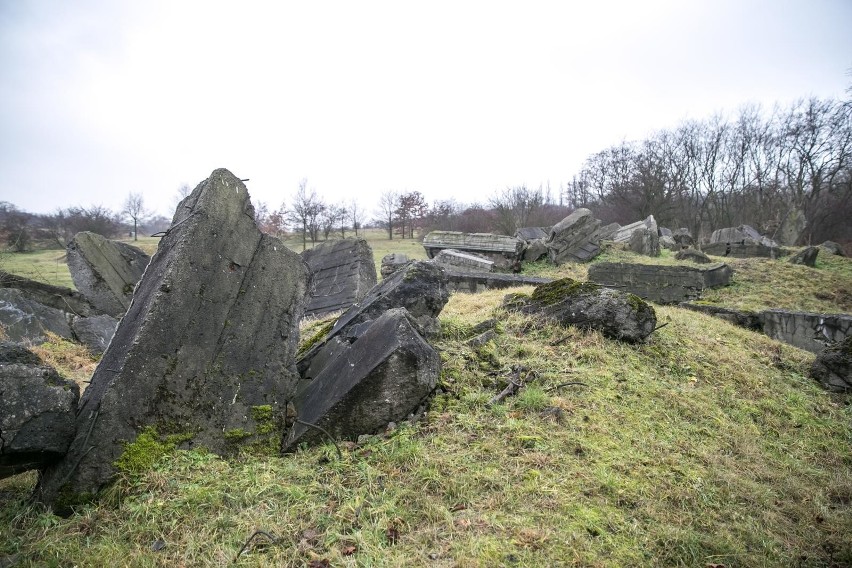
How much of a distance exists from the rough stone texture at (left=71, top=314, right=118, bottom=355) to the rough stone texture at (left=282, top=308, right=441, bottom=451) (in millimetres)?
6418

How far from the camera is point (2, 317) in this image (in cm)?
774

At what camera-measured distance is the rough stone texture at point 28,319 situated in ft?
25.1

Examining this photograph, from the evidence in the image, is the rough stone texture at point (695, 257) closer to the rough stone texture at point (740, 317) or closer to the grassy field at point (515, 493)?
the rough stone texture at point (740, 317)

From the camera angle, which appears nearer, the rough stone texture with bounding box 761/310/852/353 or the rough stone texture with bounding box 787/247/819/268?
the rough stone texture with bounding box 761/310/852/353

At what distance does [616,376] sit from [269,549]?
3.64m

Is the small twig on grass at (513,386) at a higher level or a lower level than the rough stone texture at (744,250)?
lower

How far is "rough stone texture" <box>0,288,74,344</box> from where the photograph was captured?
7.65 meters

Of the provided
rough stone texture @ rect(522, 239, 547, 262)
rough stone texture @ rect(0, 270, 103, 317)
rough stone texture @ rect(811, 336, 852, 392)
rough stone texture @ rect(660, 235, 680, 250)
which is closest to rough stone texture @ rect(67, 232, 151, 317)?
rough stone texture @ rect(0, 270, 103, 317)

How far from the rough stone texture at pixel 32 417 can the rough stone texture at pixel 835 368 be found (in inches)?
301

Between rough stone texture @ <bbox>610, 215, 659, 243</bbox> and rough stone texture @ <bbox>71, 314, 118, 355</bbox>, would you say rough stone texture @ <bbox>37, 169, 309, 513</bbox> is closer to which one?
rough stone texture @ <bbox>71, 314, 118, 355</bbox>

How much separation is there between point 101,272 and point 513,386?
9301 millimetres

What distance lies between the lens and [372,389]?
11.3 ft

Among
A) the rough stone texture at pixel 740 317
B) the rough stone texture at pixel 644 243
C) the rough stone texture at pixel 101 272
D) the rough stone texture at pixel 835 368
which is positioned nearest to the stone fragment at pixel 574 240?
the rough stone texture at pixel 644 243

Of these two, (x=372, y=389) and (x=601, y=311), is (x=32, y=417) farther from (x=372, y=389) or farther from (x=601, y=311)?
(x=601, y=311)
